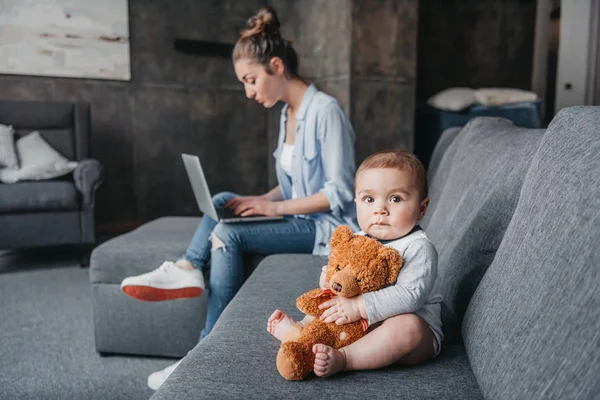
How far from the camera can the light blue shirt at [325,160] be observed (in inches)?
72.4

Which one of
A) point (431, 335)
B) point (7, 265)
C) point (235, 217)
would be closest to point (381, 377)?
point (431, 335)

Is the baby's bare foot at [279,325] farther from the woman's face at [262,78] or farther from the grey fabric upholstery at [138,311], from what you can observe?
the woman's face at [262,78]

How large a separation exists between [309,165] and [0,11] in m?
3.54

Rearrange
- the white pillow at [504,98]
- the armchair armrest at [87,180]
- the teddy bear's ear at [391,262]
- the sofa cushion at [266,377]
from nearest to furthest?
the sofa cushion at [266,377] → the teddy bear's ear at [391,262] → the armchair armrest at [87,180] → the white pillow at [504,98]

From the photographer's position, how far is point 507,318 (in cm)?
83

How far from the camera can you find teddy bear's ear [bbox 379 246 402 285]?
0.99m

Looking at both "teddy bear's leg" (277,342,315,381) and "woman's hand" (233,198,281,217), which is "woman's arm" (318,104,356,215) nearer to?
"woman's hand" (233,198,281,217)

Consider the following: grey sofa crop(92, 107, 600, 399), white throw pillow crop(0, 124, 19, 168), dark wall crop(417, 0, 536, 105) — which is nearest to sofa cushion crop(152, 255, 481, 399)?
grey sofa crop(92, 107, 600, 399)

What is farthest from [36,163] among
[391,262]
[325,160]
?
[391,262]

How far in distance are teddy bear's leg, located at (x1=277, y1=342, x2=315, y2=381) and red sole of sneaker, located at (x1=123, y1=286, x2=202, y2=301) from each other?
786 millimetres

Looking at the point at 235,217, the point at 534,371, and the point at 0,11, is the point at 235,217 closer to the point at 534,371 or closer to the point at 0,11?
the point at 534,371

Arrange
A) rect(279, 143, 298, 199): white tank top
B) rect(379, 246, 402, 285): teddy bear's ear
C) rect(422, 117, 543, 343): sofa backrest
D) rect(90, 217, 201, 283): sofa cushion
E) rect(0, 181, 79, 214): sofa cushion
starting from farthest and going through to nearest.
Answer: rect(0, 181, 79, 214): sofa cushion, rect(279, 143, 298, 199): white tank top, rect(90, 217, 201, 283): sofa cushion, rect(422, 117, 543, 343): sofa backrest, rect(379, 246, 402, 285): teddy bear's ear

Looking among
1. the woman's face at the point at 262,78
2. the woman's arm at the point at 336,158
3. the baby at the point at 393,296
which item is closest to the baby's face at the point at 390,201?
the baby at the point at 393,296

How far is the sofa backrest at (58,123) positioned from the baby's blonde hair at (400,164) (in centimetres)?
336
